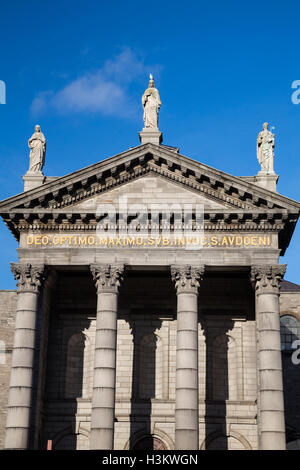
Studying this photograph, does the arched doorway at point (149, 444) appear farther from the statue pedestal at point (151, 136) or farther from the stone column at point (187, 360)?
the statue pedestal at point (151, 136)

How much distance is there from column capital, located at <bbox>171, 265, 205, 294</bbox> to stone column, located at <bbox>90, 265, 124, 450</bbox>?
257 centimetres

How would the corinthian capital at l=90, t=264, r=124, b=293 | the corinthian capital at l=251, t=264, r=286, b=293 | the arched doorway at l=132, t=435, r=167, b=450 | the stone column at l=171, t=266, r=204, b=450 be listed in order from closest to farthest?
the stone column at l=171, t=266, r=204, b=450, the corinthian capital at l=251, t=264, r=286, b=293, the corinthian capital at l=90, t=264, r=124, b=293, the arched doorway at l=132, t=435, r=167, b=450

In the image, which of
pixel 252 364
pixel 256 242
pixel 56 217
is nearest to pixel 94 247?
pixel 56 217

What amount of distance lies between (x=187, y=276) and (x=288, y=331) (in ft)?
38.4

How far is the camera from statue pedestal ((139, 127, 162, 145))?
38406 mm

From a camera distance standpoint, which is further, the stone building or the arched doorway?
the arched doorway

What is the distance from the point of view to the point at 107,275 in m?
35.7

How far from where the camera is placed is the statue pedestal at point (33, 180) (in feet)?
124

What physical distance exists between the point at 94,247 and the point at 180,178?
5310 mm

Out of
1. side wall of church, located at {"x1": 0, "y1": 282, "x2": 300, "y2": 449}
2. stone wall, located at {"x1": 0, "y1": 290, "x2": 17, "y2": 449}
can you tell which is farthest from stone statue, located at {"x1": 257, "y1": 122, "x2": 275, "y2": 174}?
stone wall, located at {"x1": 0, "y1": 290, "x2": 17, "y2": 449}

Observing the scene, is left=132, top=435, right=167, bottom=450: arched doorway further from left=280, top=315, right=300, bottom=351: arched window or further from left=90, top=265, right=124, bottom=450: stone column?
left=280, top=315, right=300, bottom=351: arched window

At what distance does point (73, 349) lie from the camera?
39344mm

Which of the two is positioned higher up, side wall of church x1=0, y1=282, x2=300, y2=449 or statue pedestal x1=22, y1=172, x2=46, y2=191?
statue pedestal x1=22, y1=172, x2=46, y2=191
